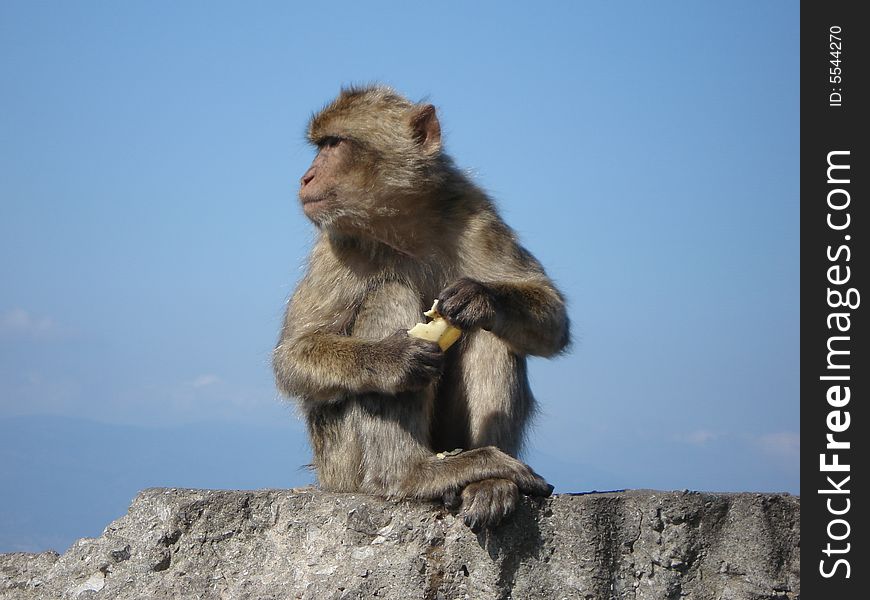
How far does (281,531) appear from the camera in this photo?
16.5 ft

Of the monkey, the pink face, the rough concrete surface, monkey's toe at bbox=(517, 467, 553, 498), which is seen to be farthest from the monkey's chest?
monkey's toe at bbox=(517, 467, 553, 498)

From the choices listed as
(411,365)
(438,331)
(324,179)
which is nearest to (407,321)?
(438,331)

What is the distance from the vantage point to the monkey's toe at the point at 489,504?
4699 mm

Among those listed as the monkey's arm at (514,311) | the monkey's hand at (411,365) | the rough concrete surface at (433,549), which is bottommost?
the rough concrete surface at (433,549)

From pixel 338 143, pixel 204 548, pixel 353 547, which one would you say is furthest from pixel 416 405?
pixel 338 143

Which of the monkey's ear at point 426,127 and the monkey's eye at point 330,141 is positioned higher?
the monkey's ear at point 426,127

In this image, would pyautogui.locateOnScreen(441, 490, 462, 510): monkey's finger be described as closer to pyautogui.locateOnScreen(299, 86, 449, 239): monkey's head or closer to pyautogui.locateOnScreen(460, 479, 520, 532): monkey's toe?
pyautogui.locateOnScreen(460, 479, 520, 532): monkey's toe

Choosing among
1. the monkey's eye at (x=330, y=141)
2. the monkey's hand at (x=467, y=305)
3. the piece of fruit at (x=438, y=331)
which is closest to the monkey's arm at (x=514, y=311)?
the monkey's hand at (x=467, y=305)

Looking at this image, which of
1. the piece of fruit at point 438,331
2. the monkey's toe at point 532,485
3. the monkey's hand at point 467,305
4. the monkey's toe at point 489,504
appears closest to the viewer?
the monkey's toe at point 489,504

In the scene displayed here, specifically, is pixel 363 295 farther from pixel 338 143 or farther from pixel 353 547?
pixel 353 547

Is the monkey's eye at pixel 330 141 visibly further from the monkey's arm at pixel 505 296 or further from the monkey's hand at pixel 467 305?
the monkey's hand at pixel 467 305

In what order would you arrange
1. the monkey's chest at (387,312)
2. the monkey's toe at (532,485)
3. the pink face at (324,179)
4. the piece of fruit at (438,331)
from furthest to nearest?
the pink face at (324,179) → the monkey's chest at (387,312) → the piece of fruit at (438,331) → the monkey's toe at (532,485)

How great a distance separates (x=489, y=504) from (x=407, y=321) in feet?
3.95

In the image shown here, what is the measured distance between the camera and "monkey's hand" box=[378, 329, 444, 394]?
5.09 m
